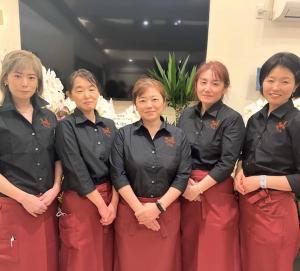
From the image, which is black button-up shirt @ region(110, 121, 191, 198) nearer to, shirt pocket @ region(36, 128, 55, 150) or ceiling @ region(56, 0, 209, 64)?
shirt pocket @ region(36, 128, 55, 150)

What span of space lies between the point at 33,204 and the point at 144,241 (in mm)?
616

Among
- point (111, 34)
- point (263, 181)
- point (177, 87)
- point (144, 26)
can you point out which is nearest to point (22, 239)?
point (263, 181)

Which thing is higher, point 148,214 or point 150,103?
point 150,103

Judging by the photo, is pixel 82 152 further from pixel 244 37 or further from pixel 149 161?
pixel 244 37

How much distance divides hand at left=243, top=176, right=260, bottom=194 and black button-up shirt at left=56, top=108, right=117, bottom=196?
2.45 ft

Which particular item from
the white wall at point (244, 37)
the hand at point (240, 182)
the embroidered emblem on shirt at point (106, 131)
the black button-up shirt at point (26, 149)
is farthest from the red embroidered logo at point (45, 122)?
the white wall at point (244, 37)

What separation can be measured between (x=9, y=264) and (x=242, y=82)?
251 centimetres

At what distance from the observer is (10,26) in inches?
117

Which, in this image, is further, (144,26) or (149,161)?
(144,26)

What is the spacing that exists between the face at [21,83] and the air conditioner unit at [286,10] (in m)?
2.26

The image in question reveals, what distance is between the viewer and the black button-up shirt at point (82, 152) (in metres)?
1.53

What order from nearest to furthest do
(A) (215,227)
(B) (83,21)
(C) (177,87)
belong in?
1. (A) (215,227)
2. (C) (177,87)
3. (B) (83,21)

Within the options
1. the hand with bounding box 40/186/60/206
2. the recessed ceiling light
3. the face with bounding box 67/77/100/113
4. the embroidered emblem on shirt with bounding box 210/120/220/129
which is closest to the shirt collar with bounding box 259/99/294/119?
the embroidered emblem on shirt with bounding box 210/120/220/129

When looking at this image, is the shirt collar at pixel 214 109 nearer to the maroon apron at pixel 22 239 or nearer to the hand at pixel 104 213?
the hand at pixel 104 213
